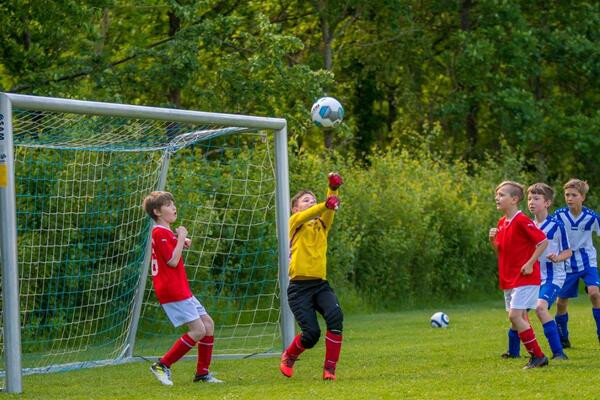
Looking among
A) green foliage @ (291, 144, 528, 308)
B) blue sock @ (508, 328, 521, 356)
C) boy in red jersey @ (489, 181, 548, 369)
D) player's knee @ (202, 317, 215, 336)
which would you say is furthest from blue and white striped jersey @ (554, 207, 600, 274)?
green foliage @ (291, 144, 528, 308)

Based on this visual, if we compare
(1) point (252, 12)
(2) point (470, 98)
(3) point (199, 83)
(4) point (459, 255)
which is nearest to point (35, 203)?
(4) point (459, 255)

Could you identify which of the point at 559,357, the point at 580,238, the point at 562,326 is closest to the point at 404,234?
the point at 562,326

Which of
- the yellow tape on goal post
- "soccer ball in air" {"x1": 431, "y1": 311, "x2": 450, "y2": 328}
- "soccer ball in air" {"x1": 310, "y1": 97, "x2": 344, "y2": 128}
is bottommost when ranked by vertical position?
"soccer ball in air" {"x1": 431, "y1": 311, "x2": 450, "y2": 328}

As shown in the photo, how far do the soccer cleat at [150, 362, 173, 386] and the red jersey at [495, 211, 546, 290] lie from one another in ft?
9.22

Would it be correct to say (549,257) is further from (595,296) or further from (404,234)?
(404,234)

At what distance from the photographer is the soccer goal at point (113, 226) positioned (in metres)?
10.8

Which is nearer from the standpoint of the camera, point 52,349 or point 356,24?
point 52,349

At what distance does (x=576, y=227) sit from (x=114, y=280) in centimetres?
478

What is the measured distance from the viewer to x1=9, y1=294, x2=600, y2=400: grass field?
313 inches

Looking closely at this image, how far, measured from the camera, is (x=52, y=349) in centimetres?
1174

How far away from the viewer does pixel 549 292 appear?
1021 cm

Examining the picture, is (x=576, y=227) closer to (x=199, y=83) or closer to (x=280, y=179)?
(x=280, y=179)

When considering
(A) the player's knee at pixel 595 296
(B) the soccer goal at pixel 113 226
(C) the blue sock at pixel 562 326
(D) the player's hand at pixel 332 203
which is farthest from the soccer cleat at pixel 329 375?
(A) the player's knee at pixel 595 296

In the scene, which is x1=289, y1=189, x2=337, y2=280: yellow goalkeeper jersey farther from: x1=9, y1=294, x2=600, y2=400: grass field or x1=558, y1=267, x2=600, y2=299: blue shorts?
x1=558, y1=267, x2=600, y2=299: blue shorts
